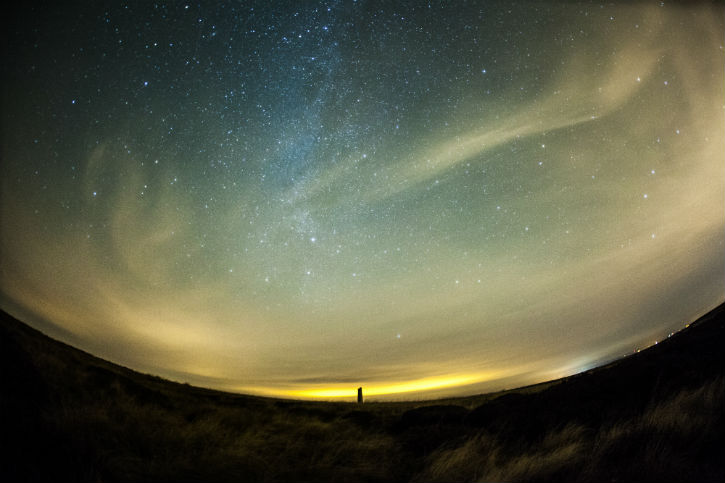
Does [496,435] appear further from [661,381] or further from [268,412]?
[268,412]

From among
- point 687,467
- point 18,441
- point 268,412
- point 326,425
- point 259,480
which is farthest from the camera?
point 268,412

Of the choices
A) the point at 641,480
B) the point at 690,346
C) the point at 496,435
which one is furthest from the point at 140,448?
the point at 690,346

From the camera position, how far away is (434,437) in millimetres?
6789

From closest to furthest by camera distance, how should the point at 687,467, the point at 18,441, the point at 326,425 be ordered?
the point at 687,467 < the point at 18,441 < the point at 326,425

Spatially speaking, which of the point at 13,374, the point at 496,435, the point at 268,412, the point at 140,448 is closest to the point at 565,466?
the point at 496,435

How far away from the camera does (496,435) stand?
6.09 metres

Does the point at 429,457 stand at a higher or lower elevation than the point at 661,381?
lower

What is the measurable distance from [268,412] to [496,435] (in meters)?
7.04

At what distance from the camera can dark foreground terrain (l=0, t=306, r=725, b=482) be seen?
4.11m

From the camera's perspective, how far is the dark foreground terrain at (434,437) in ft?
13.5

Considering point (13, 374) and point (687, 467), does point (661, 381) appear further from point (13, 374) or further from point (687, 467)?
point (13, 374)

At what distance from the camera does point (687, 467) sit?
11.9 ft

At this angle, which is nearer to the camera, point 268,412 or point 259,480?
point 259,480

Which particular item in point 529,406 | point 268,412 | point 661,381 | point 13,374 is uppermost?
point 13,374
